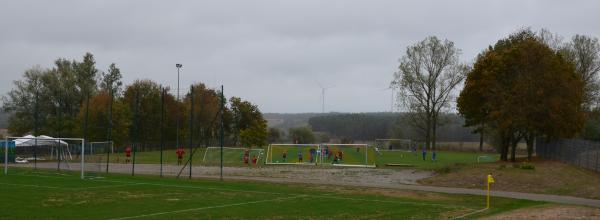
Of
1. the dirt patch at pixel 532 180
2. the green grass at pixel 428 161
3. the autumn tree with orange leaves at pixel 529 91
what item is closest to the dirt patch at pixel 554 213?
the dirt patch at pixel 532 180

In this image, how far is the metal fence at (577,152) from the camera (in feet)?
114

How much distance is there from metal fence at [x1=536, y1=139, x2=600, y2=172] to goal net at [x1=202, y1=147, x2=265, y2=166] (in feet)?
74.7

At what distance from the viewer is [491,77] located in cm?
4197

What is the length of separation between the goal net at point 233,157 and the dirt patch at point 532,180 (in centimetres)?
1999

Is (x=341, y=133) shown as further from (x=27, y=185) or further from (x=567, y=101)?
(x=27, y=185)

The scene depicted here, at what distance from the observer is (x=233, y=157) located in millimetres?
54688

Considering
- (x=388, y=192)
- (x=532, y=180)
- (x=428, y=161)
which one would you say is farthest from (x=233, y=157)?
(x=532, y=180)

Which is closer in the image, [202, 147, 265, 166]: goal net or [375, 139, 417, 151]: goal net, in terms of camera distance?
[202, 147, 265, 166]: goal net

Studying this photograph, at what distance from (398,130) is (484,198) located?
332 ft

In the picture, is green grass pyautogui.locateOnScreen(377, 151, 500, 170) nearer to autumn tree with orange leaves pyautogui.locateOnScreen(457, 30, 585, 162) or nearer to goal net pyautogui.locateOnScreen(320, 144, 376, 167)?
goal net pyautogui.locateOnScreen(320, 144, 376, 167)

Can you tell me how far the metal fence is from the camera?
3462cm

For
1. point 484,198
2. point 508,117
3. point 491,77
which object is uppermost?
point 491,77

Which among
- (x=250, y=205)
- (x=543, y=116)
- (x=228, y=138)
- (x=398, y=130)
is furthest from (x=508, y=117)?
(x=398, y=130)

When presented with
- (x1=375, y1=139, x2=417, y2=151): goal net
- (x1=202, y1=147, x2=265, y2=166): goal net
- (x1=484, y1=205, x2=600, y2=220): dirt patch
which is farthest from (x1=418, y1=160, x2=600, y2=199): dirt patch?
(x1=375, y1=139, x2=417, y2=151): goal net
